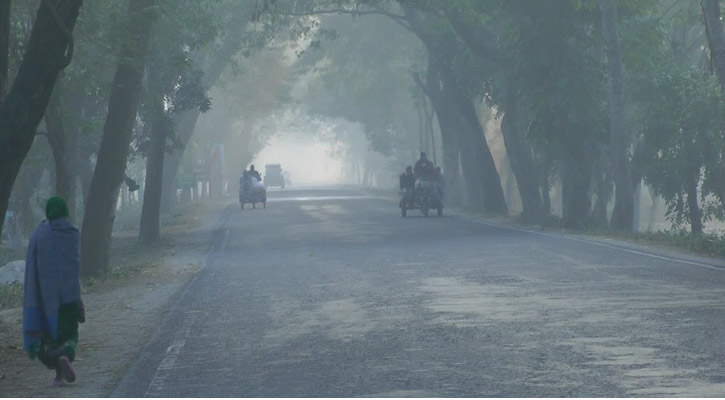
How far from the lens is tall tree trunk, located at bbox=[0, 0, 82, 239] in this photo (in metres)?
13.2

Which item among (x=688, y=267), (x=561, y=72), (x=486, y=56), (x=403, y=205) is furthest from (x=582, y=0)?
(x=688, y=267)

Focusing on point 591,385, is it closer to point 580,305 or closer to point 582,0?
point 580,305

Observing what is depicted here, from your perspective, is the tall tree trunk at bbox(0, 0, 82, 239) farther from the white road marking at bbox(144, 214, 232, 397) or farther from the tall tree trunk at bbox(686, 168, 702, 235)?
the tall tree trunk at bbox(686, 168, 702, 235)

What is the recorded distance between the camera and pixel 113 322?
54.0 ft

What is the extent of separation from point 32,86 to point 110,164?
11.3 metres

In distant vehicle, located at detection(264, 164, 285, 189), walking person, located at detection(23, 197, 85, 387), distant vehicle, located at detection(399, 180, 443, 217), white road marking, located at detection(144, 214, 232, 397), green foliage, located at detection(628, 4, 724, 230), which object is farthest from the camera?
distant vehicle, located at detection(264, 164, 285, 189)

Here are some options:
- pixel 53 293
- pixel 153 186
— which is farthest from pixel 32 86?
pixel 153 186

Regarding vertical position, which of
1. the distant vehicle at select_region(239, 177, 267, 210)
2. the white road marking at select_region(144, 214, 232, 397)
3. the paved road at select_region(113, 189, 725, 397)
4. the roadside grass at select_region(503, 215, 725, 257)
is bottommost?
the white road marking at select_region(144, 214, 232, 397)

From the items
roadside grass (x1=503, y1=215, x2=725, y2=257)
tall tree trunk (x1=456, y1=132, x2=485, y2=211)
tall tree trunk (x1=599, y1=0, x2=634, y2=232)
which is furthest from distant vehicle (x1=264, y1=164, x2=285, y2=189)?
tall tree trunk (x1=599, y1=0, x2=634, y2=232)

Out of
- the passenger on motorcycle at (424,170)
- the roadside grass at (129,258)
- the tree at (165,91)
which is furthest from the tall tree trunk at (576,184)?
the roadside grass at (129,258)

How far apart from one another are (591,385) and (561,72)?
24.6m

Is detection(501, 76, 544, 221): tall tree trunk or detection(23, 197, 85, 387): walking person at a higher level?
detection(501, 76, 544, 221): tall tree trunk

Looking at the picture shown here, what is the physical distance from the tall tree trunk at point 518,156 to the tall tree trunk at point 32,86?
92.3 feet

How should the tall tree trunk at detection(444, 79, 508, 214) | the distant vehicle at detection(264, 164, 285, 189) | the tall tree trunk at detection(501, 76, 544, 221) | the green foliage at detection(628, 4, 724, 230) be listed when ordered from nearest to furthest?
the green foliage at detection(628, 4, 724, 230) → the tall tree trunk at detection(501, 76, 544, 221) → the tall tree trunk at detection(444, 79, 508, 214) → the distant vehicle at detection(264, 164, 285, 189)
